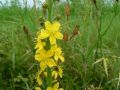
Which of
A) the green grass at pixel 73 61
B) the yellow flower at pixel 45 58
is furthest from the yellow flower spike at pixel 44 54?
the green grass at pixel 73 61

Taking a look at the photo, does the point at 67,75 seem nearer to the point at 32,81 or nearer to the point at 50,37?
the point at 32,81

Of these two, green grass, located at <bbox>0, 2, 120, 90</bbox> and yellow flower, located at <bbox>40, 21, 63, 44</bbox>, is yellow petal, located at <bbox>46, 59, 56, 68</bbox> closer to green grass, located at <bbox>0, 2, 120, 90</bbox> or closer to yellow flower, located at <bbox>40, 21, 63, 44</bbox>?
yellow flower, located at <bbox>40, 21, 63, 44</bbox>

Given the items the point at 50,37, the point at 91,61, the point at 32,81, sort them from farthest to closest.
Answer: the point at 91,61 → the point at 32,81 → the point at 50,37

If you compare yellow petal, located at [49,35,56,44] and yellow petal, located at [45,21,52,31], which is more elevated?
yellow petal, located at [45,21,52,31]

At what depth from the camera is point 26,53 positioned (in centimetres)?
333

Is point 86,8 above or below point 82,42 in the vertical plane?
above

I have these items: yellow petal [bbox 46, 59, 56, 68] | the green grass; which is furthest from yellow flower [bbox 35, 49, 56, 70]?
the green grass

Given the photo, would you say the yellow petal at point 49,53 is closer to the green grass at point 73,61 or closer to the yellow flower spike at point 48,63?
the yellow flower spike at point 48,63

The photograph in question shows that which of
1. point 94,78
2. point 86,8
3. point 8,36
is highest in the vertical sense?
point 86,8

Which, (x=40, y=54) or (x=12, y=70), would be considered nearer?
(x=40, y=54)

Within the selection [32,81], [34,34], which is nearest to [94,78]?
[32,81]

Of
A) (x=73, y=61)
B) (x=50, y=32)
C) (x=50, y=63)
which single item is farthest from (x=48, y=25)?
(x=73, y=61)

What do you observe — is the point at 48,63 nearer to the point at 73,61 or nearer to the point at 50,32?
the point at 50,32

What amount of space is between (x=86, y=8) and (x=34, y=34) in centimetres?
50
